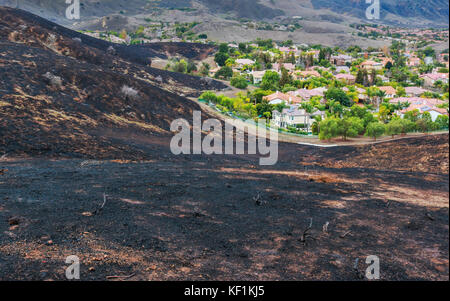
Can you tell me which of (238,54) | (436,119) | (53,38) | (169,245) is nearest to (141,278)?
(169,245)

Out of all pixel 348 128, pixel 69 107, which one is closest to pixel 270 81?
pixel 348 128

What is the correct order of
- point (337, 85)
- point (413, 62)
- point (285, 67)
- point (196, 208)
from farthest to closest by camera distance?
point (413, 62) < point (285, 67) < point (337, 85) < point (196, 208)

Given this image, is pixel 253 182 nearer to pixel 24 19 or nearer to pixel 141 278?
pixel 141 278

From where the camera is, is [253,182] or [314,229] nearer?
[314,229]

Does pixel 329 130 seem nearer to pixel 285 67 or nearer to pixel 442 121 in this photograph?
pixel 442 121

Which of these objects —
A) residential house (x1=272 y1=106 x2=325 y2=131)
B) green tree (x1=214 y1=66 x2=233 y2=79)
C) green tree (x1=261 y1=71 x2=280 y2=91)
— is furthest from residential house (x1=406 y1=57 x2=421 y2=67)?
residential house (x1=272 y1=106 x2=325 y2=131)

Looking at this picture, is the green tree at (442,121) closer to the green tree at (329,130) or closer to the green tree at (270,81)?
the green tree at (329,130)

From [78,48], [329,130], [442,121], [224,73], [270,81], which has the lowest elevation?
[329,130]

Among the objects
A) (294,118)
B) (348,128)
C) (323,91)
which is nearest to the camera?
(348,128)

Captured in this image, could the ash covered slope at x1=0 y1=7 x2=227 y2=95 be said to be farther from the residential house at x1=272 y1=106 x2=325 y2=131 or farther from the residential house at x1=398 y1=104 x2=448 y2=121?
the residential house at x1=398 y1=104 x2=448 y2=121
